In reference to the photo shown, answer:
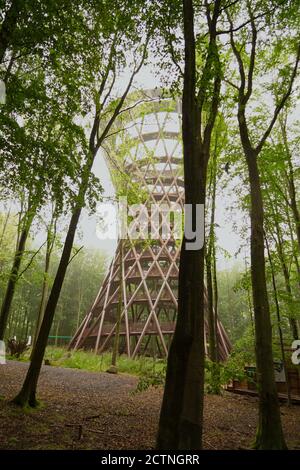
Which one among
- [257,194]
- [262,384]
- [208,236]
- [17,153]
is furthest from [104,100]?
[262,384]

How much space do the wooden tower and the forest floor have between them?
8.72 meters

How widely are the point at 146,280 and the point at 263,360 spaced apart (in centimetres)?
1830

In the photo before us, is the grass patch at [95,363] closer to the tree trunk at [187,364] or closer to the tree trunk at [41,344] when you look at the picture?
the tree trunk at [41,344]

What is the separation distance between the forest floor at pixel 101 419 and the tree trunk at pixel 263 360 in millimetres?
524

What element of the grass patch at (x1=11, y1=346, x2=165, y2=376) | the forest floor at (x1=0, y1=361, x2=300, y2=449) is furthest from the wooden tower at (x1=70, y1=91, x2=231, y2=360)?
the forest floor at (x1=0, y1=361, x2=300, y2=449)

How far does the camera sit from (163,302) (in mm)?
21031

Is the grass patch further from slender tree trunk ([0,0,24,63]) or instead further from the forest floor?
slender tree trunk ([0,0,24,63])

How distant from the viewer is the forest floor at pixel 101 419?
14.4ft

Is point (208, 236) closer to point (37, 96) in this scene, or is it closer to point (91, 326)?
point (37, 96)

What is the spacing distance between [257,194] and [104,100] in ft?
Answer: 13.6

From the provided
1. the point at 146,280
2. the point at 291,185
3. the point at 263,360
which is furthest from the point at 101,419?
the point at 146,280

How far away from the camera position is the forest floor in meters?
4.39

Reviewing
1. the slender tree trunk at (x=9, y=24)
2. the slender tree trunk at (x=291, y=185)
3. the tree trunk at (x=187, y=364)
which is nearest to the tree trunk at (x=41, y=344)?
the slender tree trunk at (x=9, y=24)

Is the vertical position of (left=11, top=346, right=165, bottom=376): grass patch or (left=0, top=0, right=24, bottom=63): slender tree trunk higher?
(left=0, top=0, right=24, bottom=63): slender tree trunk
